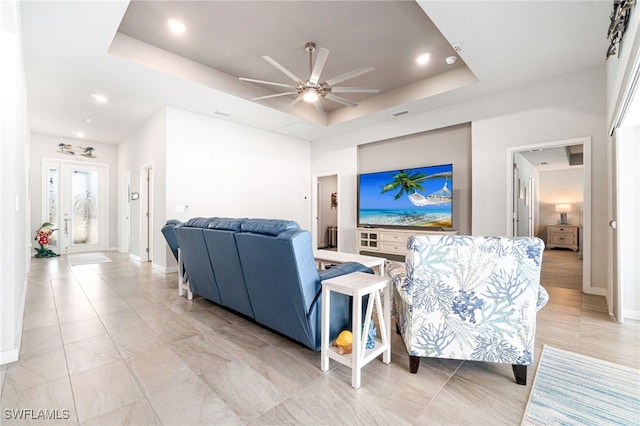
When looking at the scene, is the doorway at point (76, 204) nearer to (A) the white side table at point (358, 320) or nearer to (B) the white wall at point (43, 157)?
(B) the white wall at point (43, 157)

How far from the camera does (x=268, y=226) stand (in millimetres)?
2119

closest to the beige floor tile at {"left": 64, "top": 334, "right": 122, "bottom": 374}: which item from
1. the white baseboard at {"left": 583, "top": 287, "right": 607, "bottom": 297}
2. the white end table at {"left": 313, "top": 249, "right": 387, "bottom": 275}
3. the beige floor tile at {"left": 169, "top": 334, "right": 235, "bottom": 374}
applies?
the beige floor tile at {"left": 169, "top": 334, "right": 235, "bottom": 374}

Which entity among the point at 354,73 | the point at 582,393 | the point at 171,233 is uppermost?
the point at 354,73

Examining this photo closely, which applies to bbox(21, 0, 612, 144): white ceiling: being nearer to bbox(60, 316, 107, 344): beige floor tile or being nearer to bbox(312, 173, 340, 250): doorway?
bbox(60, 316, 107, 344): beige floor tile

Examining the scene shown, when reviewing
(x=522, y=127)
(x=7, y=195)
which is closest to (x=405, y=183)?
(x=522, y=127)

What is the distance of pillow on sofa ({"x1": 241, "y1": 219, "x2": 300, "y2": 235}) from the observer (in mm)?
2045

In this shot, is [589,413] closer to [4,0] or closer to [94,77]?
[4,0]

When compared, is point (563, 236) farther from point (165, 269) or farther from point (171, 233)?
point (165, 269)

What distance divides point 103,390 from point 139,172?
5.46 meters

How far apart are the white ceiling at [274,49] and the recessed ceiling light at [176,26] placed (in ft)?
0.29

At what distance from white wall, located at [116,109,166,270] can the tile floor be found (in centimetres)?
215

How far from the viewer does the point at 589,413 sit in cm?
155

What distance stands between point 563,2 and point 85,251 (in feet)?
33.0

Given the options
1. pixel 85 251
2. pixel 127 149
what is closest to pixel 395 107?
pixel 127 149
